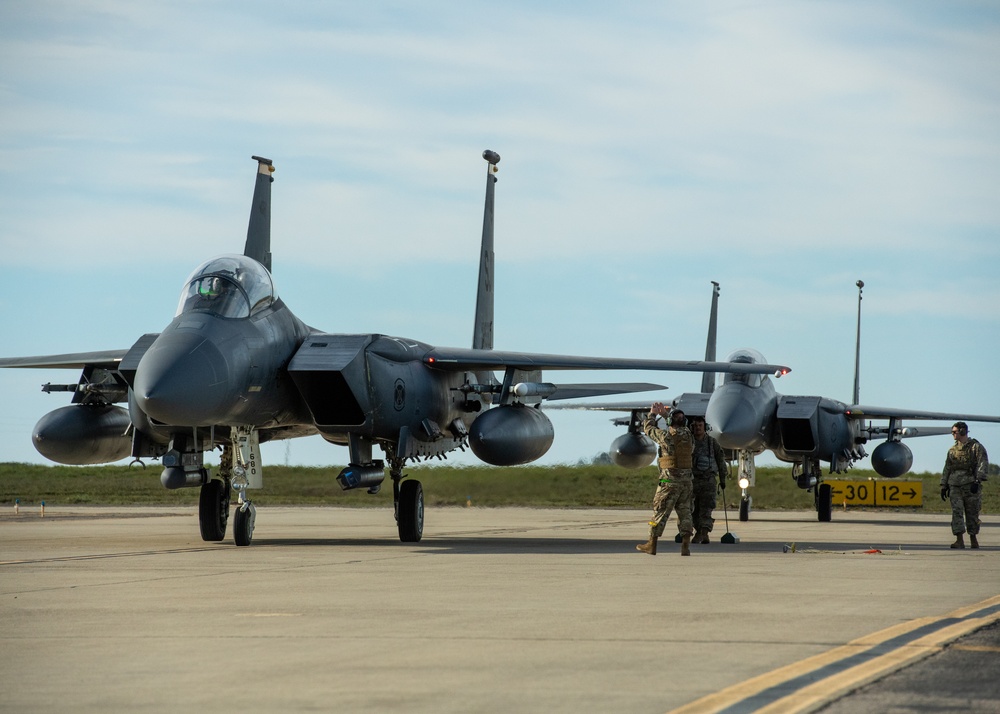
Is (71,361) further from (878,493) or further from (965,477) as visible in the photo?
(878,493)

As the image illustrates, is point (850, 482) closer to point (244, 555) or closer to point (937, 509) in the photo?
point (937, 509)

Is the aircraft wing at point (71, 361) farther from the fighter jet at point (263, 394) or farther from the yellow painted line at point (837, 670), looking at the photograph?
the yellow painted line at point (837, 670)

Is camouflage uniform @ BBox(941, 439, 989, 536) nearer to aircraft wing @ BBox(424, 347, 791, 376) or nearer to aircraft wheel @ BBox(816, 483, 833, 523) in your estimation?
aircraft wing @ BBox(424, 347, 791, 376)

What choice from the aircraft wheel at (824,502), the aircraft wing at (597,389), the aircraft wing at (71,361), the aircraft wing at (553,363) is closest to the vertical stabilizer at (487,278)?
the aircraft wing at (597,389)

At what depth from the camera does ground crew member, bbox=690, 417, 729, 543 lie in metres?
18.0

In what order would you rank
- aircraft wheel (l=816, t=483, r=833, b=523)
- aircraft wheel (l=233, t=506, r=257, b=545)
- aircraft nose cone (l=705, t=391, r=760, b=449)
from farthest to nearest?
aircraft wheel (l=816, t=483, r=833, b=523) → aircraft nose cone (l=705, t=391, r=760, b=449) → aircraft wheel (l=233, t=506, r=257, b=545)

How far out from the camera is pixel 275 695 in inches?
224

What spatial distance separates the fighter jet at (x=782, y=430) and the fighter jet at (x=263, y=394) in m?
7.12

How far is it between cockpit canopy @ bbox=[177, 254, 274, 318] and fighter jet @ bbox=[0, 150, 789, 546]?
0.02 m

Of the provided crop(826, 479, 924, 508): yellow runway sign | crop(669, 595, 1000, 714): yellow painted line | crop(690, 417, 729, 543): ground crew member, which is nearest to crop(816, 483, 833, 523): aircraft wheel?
crop(826, 479, 924, 508): yellow runway sign

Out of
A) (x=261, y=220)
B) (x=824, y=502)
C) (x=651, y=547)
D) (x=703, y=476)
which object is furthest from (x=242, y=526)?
(x=824, y=502)

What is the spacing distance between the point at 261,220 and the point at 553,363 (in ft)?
15.4

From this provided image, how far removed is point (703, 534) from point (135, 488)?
36601 millimetres

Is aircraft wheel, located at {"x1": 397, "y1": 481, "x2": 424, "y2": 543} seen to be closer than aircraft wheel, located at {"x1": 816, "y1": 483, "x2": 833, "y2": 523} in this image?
Yes
